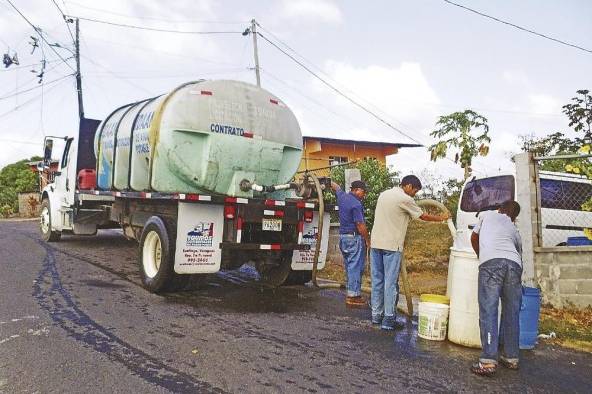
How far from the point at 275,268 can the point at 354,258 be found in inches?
75.1

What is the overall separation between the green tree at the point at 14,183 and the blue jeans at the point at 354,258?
3214 cm

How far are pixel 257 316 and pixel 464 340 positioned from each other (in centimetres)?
241

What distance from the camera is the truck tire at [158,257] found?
6.96 m

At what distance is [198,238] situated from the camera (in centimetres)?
693

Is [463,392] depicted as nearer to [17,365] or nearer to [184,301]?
[17,365]

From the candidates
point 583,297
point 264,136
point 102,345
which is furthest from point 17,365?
point 583,297

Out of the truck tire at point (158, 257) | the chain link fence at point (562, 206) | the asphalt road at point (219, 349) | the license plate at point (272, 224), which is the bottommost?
the asphalt road at point (219, 349)

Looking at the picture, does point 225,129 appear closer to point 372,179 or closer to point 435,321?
point 435,321

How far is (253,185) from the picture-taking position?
7691 mm

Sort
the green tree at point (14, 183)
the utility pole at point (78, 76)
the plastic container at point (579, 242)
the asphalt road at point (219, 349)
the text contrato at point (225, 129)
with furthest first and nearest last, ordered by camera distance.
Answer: the green tree at point (14, 183), the utility pole at point (78, 76), the plastic container at point (579, 242), the text contrato at point (225, 129), the asphalt road at point (219, 349)

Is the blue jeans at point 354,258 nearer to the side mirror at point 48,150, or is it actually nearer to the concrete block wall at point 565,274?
the concrete block wall at point 565,274

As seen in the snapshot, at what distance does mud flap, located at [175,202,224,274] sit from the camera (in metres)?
6.85

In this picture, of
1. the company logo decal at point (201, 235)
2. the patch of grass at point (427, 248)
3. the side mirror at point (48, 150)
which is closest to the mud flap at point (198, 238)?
the company logo decal at point (201, 235)

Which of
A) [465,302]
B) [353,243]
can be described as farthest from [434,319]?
[353,243]
